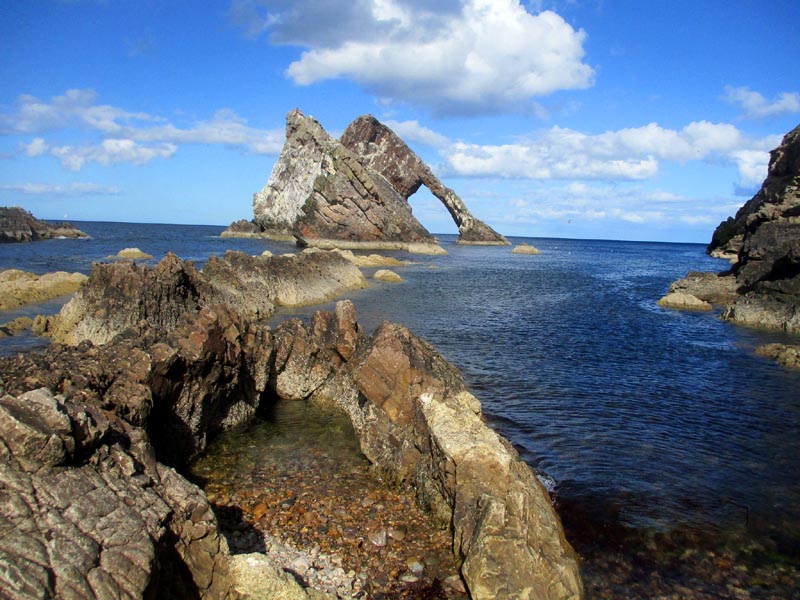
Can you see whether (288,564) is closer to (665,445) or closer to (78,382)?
(78,382)

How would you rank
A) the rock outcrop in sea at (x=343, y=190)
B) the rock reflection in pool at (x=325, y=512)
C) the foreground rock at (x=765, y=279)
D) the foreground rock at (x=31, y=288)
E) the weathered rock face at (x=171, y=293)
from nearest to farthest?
the rock reflection in pool at (x=325, y=512), the weathered rock face at (x=171, y=293), the foreground rock at (x=31, y=288), the foreground rock at (x=765, y=279), the rock outcrop in sea at (x=343, y=190)

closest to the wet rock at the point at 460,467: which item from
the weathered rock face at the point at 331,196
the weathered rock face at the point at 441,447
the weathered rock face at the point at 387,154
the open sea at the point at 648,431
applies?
the weathered rock face at the point at 441,447

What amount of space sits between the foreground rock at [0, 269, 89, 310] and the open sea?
1.37m

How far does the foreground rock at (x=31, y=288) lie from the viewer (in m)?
23.3

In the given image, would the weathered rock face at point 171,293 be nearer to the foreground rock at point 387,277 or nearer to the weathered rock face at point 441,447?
the weathered rock face at point 441,447

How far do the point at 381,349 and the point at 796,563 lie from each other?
7128 mm

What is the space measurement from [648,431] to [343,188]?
227ft

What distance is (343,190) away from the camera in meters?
78.3

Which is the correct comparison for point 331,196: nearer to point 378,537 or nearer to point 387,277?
point 387,277

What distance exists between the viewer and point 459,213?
114188mm

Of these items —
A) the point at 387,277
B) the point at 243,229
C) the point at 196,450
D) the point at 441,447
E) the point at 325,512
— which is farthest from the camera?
the point at 243,229

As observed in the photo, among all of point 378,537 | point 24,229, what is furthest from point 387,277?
point 24,229

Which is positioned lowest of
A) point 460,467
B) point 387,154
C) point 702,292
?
point 460,467

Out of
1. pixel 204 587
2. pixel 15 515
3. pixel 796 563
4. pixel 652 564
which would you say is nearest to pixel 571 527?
pixel 652 564
